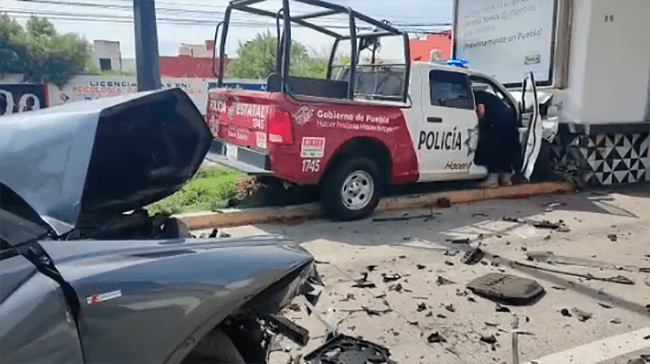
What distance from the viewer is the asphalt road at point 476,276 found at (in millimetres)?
3742

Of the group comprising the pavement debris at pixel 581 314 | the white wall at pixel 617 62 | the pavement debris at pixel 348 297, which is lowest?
the pavement debris at pixel 581 314

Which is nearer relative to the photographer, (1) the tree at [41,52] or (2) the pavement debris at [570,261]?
(2) the pavement debris at [570,261]

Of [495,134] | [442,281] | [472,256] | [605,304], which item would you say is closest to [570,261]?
[472,256]

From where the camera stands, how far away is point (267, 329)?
250 centimetres

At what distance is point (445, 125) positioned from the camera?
7664mm

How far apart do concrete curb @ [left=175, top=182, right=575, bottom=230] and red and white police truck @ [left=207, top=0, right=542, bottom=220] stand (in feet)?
1.06

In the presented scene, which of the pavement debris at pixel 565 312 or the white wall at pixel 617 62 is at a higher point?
Answer: the white wall at pixel 617 62

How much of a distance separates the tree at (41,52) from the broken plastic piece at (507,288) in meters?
30.5

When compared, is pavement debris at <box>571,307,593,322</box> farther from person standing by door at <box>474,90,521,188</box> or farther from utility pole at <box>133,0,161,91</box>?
utility pole at <box>133,0,161,91</box>

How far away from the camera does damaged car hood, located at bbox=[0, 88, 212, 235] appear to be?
2436 millimetres

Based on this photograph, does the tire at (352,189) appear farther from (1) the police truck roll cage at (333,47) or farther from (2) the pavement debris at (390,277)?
(2) the pavement debris at (390,277)

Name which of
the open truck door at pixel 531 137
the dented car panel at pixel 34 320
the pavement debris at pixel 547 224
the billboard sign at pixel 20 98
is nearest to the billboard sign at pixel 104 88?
the billboard sign at pixel 20 98

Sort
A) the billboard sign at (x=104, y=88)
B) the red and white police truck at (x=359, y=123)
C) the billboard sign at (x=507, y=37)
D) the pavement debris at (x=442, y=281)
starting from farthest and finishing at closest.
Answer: the billboard sign at (x=104, y=88) → the billboard sign at (x=507, y=37) → the red and white police truck at (x=359, y=123) → the pavement debris at (x=442, y=281)

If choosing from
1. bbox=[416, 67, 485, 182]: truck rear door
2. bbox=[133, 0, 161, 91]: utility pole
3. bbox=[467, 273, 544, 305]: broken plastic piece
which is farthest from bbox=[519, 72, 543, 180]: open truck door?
bbox=[133, 0, 161, 91]: utility pole
